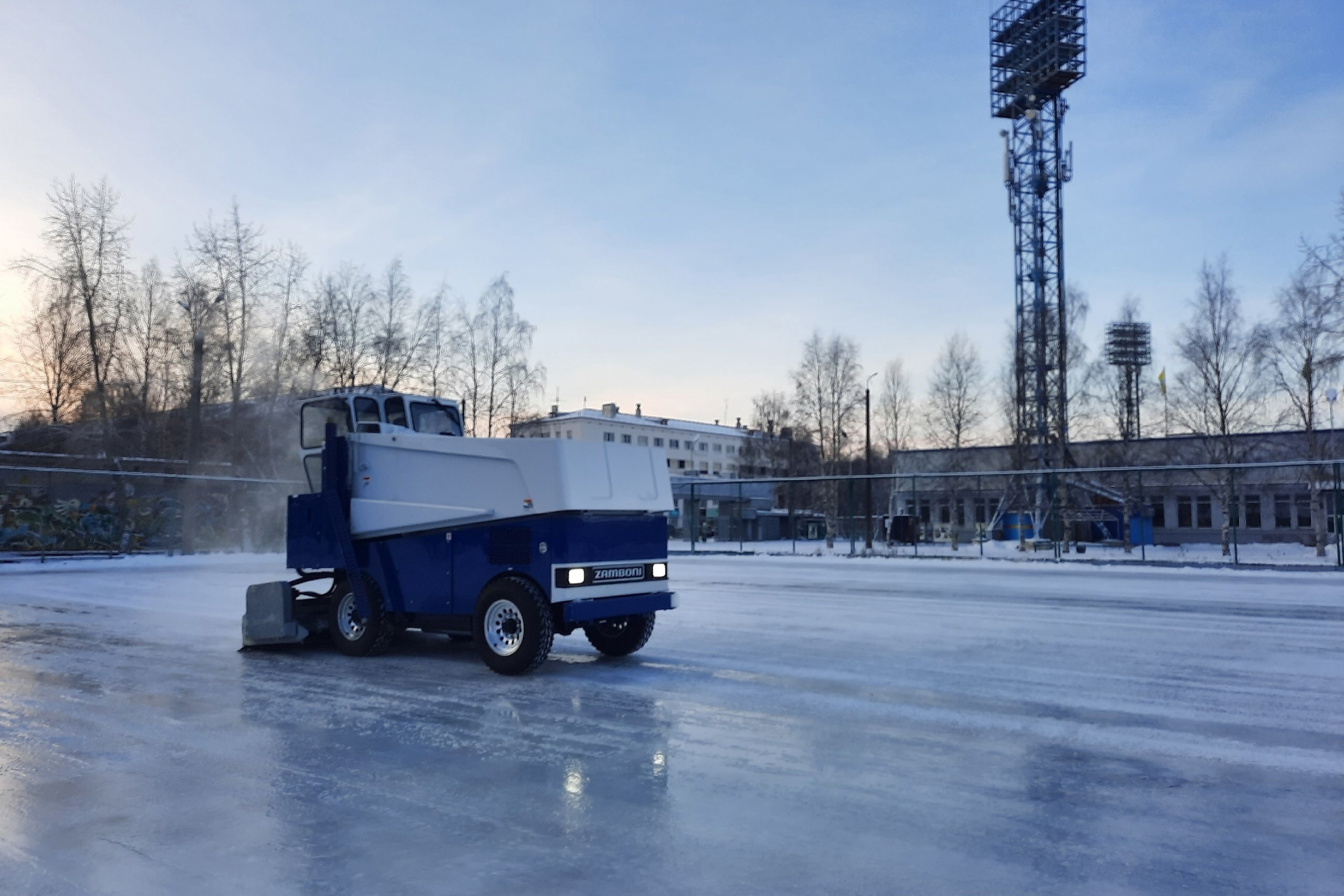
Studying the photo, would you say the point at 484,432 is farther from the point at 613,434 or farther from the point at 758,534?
the point at 613,434

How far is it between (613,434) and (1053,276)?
69.5 m

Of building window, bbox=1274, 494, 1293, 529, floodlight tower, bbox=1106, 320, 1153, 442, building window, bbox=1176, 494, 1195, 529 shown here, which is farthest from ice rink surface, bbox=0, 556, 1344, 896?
floodlight tower, bbox=1106, 320, 1153, 442

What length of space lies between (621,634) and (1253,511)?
29.5 m

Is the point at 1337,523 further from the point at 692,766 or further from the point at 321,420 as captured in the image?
the point at 321,420

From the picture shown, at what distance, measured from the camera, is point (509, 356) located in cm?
4600

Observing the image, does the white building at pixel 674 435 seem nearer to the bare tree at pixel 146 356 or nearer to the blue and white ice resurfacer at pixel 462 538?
the bare tree at pixel 146 356

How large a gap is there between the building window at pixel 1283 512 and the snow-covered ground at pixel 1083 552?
12.5 feet

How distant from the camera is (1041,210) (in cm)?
4609

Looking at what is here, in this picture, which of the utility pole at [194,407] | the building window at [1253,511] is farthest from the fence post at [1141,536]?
the utility pole at [194,407]

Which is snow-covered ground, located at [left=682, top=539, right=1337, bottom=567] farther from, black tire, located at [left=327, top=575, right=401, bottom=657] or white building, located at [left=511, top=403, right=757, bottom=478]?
white building, located at [left=511, top=403, right=757, bottom=478]

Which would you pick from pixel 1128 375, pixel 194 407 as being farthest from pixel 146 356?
pixel 1128 375

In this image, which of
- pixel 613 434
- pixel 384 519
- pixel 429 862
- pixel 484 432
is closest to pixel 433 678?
pixel 384 519

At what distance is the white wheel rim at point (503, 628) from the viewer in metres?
8.55

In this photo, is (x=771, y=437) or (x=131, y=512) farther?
(x=771, y=437)
